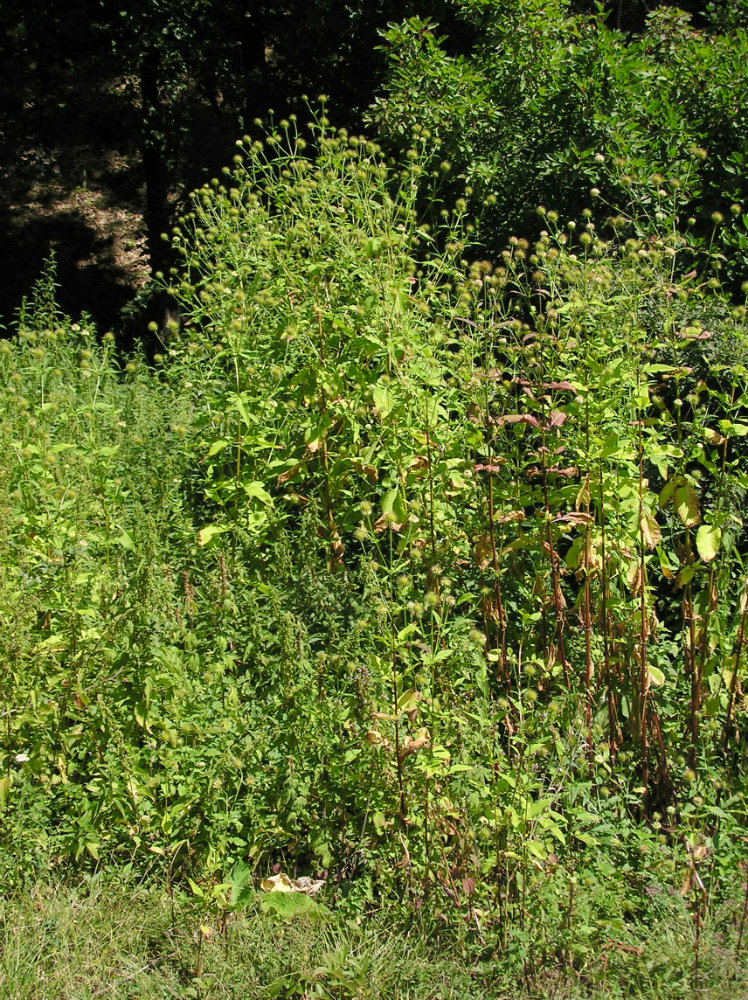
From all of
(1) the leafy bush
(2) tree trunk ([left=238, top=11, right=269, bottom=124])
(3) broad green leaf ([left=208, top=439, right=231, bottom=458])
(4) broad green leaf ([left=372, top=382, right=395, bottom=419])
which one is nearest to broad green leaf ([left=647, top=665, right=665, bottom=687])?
(4) broad green leaf ([left=372, top=382, right=395, bottom=419])

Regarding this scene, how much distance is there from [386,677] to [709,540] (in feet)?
3.92

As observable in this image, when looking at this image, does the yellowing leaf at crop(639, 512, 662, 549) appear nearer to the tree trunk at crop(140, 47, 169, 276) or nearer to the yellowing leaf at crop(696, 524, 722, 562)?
the yellowing leaf at crop(696, 524, 722, 562)

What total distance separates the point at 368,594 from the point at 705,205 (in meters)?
3.64

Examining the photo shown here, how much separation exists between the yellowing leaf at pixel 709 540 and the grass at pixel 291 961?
3.63 ft

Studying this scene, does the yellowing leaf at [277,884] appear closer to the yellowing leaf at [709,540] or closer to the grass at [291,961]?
the grass at [291,961]

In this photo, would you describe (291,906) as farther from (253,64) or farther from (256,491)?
(253,64)

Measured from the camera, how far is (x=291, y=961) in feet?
9.01

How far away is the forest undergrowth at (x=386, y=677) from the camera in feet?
9.30

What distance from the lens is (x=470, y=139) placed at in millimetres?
6445

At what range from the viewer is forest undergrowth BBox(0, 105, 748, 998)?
2.84 meters

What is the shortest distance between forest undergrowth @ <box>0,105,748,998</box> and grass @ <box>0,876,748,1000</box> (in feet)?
0.03

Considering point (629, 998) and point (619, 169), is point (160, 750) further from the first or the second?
point (619, 169)

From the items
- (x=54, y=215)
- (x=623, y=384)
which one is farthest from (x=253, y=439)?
(x=54, y=215)

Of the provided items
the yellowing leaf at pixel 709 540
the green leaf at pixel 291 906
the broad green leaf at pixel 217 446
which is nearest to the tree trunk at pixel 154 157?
the broad green leaf at pixel 217 446
